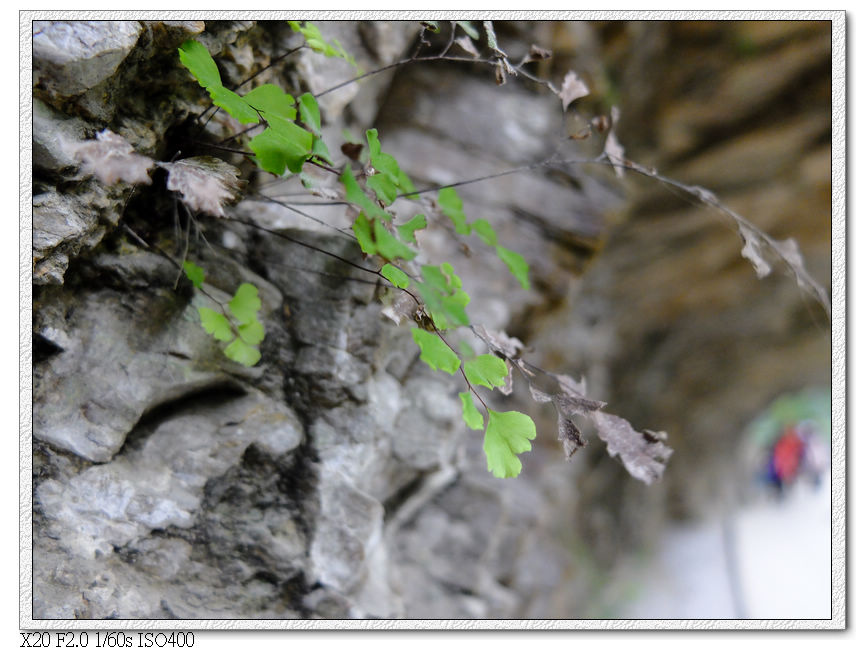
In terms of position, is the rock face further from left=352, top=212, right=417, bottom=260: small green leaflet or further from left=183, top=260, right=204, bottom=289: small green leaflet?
left=352, top=212, right=417, bottom=260: small green leaflet

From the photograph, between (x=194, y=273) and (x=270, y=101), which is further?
(x=194, y=273)

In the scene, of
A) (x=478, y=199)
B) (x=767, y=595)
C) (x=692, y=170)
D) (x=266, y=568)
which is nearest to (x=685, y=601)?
(x=767, y=595)

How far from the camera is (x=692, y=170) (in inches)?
120

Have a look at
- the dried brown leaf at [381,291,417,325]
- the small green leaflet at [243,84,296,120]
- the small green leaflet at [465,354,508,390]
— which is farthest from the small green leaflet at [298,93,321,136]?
the small green leaflet at [465,354,508,390]

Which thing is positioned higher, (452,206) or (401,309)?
(452,206)

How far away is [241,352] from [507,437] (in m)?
0.40

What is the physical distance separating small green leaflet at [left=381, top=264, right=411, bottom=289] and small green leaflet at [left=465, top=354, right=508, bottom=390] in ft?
0.43

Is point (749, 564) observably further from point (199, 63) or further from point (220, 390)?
point (199, 63)

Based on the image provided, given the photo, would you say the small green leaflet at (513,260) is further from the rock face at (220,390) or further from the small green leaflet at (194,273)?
the small green leaflet at (194,273)

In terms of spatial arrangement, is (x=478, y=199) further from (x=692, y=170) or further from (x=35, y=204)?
(x=692, y=170)

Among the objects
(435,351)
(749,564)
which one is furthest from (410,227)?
(749,564)

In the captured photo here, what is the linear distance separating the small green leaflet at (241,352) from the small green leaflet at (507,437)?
37 centimetres

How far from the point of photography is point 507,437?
750 millimetres

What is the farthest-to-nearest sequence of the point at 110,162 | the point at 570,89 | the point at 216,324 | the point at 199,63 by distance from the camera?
the point at 570,89, the point at 216,324, the point at 199,63, the point at 110,162
